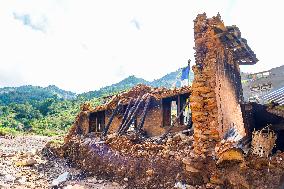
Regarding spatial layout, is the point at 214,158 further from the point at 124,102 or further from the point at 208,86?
the point at 124,102

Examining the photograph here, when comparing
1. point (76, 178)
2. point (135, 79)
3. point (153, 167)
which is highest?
point (135, 79)

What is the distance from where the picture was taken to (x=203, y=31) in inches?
327

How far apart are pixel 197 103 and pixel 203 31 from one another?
1977mm

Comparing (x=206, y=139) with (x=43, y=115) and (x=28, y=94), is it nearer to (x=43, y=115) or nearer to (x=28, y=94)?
(x=43, y=115)

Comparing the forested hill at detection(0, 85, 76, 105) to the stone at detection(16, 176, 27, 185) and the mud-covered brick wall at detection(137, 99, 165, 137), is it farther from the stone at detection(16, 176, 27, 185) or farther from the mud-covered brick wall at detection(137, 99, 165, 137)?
the stone at detection(16, 176, 27, 185)

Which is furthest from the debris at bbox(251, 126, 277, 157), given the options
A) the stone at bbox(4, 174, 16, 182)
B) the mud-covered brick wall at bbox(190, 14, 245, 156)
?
the stone at bbox(4, 174, 16, 182)

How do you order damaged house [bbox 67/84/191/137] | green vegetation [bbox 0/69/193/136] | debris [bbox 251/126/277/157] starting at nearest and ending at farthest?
1. debris [bbox 251/126/277/157]
2. damaged house [bbox 67/84/191/137]
3. green vegetation [bbox 0/69/193/136]

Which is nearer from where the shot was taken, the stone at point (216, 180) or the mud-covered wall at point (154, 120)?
the stone at point (216, 180)

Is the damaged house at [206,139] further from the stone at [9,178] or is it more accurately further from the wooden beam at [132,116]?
the stone at [9,178]

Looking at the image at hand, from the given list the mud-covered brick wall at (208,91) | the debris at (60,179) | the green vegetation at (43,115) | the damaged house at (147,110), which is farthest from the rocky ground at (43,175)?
the green vegetation at (43,115)

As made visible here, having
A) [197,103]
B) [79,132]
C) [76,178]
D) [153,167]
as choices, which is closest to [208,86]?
[197,103]

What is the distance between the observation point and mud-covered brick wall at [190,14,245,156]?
7.75 metres

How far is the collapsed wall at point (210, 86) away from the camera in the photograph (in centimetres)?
776

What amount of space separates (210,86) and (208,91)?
139 millimetres
